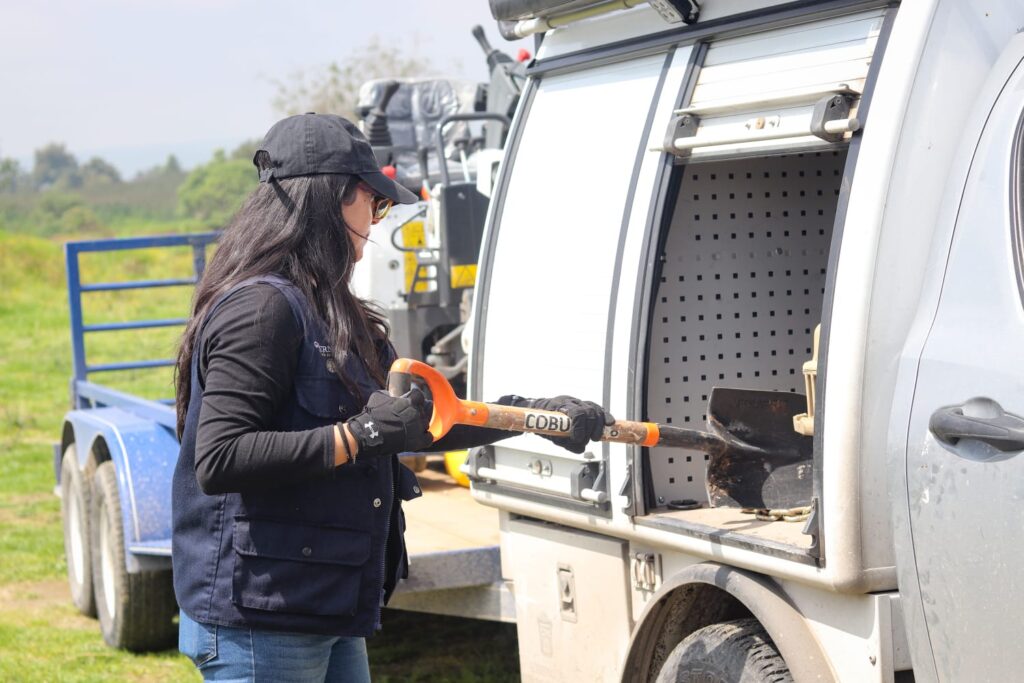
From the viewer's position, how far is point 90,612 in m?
7.12

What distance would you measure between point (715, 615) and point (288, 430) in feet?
4.25

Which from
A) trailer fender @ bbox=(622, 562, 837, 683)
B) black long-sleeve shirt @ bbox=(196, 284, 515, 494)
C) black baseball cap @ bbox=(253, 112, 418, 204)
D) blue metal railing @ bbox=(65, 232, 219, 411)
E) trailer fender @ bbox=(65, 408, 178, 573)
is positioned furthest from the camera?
blue metal railing @ bbox=(65, 232, 219, 411)

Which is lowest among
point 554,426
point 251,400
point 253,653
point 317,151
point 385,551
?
point 253,653

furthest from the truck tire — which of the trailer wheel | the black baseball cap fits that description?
the trailer wheel

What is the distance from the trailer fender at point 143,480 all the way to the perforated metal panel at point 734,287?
2656mm

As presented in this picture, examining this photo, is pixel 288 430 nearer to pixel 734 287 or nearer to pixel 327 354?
pixel 327 354

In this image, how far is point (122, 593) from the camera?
6.16 m

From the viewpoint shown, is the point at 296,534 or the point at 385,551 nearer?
the point at 296,534

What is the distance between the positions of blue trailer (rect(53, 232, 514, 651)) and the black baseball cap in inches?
81.0

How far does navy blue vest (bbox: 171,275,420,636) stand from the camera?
2.63 metres

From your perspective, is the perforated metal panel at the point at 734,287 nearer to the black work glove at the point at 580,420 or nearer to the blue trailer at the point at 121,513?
the black work glove at the point at 580,420

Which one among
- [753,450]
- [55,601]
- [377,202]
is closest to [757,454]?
[753,450]

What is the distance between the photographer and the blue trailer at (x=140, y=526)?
4575mm

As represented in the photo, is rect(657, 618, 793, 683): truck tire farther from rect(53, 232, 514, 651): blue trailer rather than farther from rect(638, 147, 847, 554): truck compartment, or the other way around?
rect(53, 232, 514, 651): blue trailer
